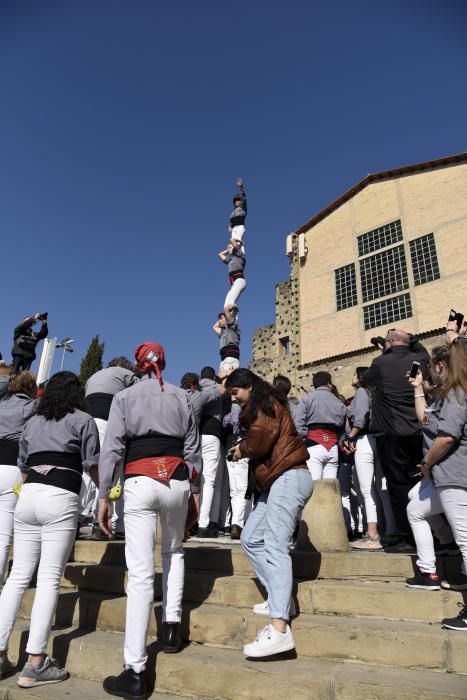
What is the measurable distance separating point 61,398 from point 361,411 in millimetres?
3662

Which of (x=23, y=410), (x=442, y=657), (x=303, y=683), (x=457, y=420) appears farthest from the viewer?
(x=23, y=410)

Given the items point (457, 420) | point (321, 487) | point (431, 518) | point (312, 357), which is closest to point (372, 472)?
point (321, 487)

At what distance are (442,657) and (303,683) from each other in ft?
3.19

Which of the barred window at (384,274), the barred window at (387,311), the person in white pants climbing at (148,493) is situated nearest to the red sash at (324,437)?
the person in white pants climbing at (148,493)

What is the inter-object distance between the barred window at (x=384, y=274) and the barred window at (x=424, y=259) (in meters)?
0.49

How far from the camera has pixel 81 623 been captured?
4039mm

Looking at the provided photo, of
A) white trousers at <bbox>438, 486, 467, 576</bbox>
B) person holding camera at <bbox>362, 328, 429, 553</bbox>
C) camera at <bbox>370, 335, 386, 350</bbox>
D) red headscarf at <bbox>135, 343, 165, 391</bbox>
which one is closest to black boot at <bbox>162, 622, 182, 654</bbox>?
red headscarf at <bbox>135, 343, 165, 391</bbox>

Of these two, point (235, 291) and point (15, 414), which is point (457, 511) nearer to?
point (15, 414)

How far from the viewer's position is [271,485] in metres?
3.47

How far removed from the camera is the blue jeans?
10.3 feet

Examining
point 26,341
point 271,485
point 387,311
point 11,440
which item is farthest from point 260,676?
point 387,311

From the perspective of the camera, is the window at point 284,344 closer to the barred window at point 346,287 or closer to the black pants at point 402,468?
the barred window at point 346,287

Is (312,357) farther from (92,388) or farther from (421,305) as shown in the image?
(92,388)

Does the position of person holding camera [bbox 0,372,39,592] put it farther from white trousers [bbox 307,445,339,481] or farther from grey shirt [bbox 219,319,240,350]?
grey shirt [bbox 219,319,240,350]
